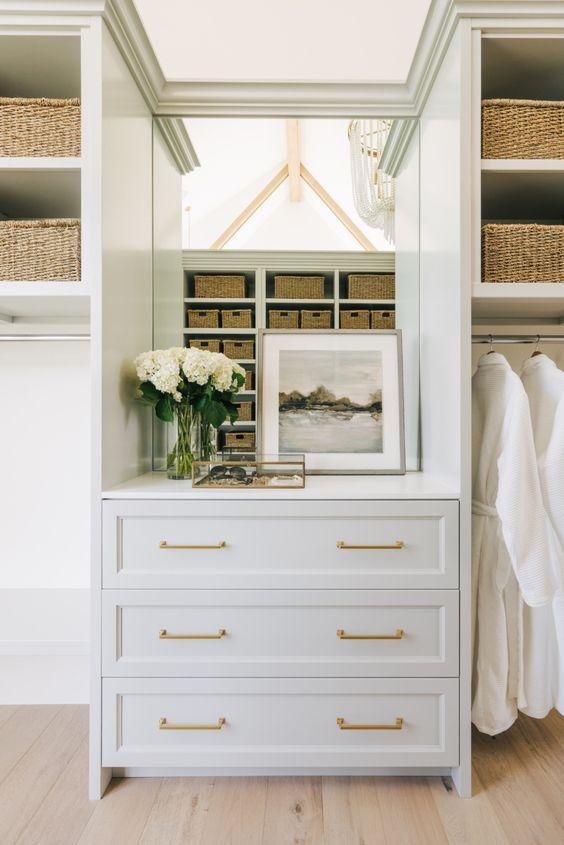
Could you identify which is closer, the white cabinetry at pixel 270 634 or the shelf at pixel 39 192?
the white cabinetry at pixel 270 634

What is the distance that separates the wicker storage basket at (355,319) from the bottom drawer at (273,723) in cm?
119

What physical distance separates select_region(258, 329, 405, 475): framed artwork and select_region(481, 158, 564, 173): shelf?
0.61m

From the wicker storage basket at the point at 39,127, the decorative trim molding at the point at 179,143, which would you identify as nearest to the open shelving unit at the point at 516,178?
the decorative trim molding at the point at 179,143

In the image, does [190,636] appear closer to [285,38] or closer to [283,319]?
[283,319]

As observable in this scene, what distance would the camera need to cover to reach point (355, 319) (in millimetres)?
2023

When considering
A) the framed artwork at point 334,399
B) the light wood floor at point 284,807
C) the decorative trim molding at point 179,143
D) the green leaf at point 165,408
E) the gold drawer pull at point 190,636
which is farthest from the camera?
the decorative trim molding at point 179,143

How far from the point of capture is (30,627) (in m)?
1.97

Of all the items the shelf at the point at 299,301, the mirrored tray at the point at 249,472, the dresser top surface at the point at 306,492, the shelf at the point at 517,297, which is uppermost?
the shelf at the point at 299,301

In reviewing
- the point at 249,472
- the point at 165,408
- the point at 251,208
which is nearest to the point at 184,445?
the point at 165,408

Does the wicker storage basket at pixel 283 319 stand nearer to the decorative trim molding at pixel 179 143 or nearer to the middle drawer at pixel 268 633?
the decorative trim molding at pixel 179 143

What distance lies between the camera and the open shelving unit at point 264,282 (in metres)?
1.99

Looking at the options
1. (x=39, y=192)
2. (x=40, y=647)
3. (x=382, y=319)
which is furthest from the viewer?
(x=382, y=319)

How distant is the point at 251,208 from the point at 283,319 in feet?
1.37

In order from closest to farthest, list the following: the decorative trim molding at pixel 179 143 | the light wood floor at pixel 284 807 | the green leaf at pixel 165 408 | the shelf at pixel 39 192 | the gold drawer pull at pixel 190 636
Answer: the light wood floor at pixel 284 807, the gold drawer pull at pixel 190 636, the shelf at pixel 39 192, the green leaf at pixel 165 408, the decorative trim molding at pixel 179 143
